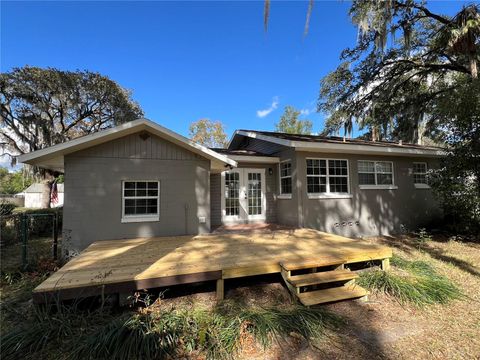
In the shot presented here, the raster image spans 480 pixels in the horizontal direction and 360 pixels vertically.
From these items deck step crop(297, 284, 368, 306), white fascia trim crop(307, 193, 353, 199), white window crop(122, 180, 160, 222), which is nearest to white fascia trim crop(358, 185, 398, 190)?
white fascia trim crop(307, 193, 353, 199)

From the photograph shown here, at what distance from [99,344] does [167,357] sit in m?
0.75

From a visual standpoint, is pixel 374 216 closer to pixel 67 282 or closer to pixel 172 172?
pixel 172 172

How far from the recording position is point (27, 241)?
6.48m

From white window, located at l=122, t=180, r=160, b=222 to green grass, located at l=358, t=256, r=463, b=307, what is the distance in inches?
212

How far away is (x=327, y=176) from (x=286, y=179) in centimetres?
147

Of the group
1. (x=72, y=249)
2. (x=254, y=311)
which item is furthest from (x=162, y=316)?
(x=72, y=249)

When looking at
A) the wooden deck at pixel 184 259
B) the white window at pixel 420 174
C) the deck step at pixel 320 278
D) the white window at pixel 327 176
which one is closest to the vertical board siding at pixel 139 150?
the wooden deck at pixel 184 259

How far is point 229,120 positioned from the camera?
3322 centimetres

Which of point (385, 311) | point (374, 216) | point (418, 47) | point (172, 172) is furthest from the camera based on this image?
point (418, 47)

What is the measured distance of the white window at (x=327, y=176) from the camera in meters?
8.70

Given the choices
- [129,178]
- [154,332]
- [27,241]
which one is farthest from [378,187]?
[27,241]

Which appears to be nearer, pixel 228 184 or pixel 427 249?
pixel 427 249

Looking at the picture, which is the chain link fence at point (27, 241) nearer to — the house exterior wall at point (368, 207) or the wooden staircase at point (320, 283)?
the wooden staircase at point (320, 283)

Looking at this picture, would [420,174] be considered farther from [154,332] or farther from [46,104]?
[46,104]
